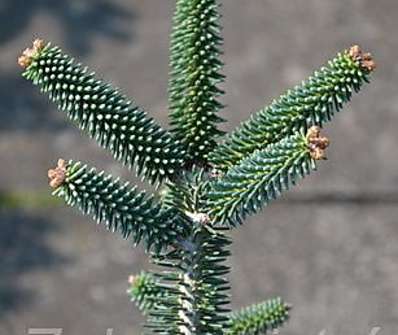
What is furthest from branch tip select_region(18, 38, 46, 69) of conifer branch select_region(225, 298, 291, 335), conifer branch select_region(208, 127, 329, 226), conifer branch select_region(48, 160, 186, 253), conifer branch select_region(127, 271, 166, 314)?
conifer branch select_region(225, 298, 291, 335)

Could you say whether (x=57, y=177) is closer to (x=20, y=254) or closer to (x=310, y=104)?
(x=310, y=104)

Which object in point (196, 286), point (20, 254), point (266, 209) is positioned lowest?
point (196, 286)

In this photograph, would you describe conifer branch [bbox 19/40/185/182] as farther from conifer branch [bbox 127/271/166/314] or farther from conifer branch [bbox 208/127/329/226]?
conifer branch [bbox 127/271/166/314]

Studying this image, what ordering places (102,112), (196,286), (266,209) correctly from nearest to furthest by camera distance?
(102,112) < (196,286) < (266,209)

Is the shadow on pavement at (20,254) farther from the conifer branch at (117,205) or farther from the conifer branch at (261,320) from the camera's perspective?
the conifer branch at (117,205)

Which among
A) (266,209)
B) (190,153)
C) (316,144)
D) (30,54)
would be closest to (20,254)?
(266,209)

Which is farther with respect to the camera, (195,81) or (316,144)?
(195,81)
